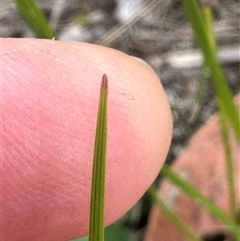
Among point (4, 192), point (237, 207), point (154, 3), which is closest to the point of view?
point (4, 192)

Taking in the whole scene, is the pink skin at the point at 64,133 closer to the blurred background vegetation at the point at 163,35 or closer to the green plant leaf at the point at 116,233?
the green plant leaf at the point at 116,233

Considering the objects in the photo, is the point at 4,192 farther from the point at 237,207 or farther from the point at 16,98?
the point at 237,207

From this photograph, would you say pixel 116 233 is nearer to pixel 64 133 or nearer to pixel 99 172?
pixel 64 133

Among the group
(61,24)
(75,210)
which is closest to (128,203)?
(75,210)

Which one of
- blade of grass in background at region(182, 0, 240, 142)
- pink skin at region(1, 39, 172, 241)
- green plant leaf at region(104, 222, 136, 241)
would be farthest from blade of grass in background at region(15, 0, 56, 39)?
green plant leaf at region(104, 222, 136, 241)

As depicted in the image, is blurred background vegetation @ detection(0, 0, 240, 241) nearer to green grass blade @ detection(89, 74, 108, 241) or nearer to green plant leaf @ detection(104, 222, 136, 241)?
green plant leaf @ detection(104, 222, 136, 241)

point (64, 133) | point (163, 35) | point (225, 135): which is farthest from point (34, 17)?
point (163, 35)
